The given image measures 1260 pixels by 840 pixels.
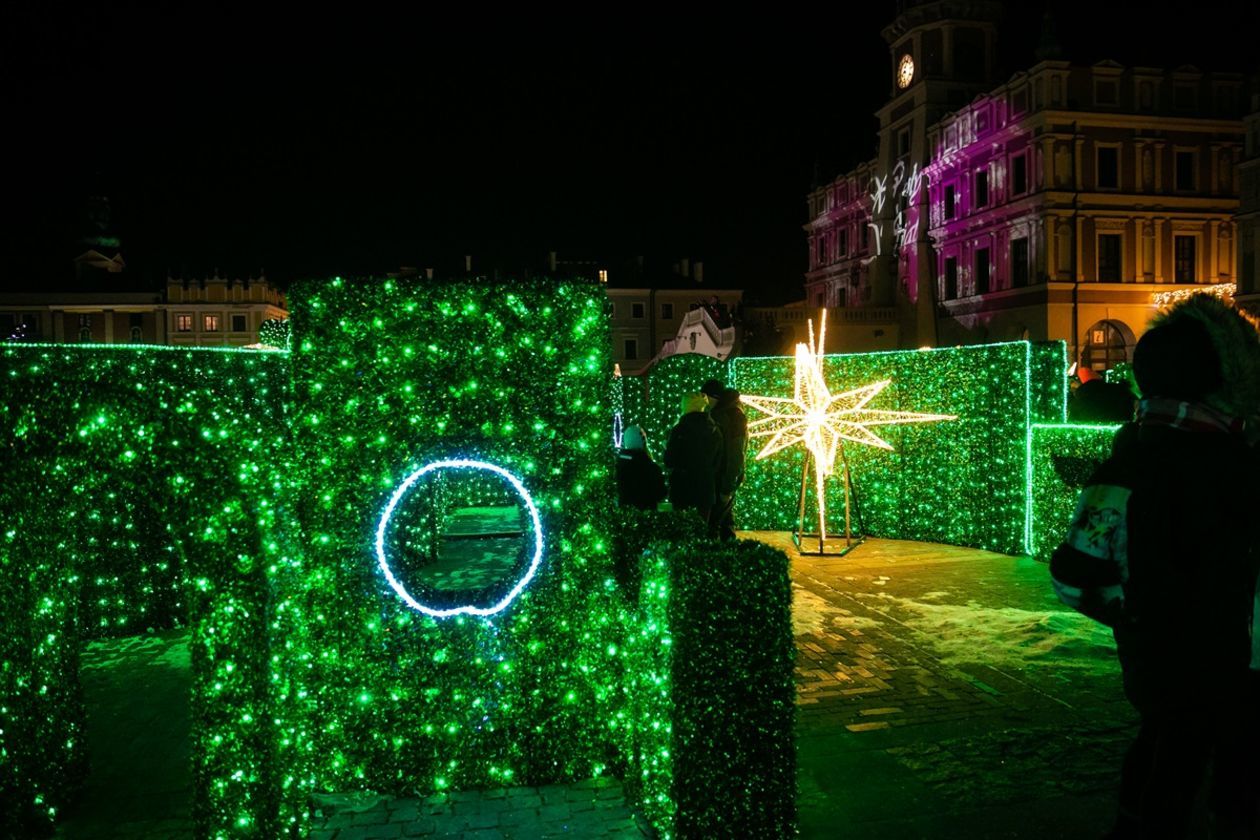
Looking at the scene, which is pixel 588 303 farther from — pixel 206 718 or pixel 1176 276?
pixel 1176 276

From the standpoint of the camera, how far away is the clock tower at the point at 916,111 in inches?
1551

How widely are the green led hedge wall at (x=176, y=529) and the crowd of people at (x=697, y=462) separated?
176 inches

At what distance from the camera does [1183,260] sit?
35562mm

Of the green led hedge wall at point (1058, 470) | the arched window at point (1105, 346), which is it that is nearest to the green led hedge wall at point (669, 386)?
the green led hedge wall at point (1058, 470)

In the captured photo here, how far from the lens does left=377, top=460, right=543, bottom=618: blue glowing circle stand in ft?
14.5

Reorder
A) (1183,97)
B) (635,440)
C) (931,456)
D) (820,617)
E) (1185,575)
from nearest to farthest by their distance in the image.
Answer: (1185,575), (820,617), (635,440), (931,456), (1183,97)

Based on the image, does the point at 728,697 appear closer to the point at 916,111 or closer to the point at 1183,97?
the point at 1183,97

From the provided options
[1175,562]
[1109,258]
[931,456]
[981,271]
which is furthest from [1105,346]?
[1175,562]

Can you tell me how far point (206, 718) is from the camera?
141 inches

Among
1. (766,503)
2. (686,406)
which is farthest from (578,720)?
(766,503)

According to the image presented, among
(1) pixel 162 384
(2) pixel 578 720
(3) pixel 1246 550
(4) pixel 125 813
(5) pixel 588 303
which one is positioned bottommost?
(4) pixel 125 813

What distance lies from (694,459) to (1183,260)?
3495cm

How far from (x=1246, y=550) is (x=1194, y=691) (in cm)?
52

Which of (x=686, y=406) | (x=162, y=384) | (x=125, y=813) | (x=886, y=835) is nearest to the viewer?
(x=162, y=384)
